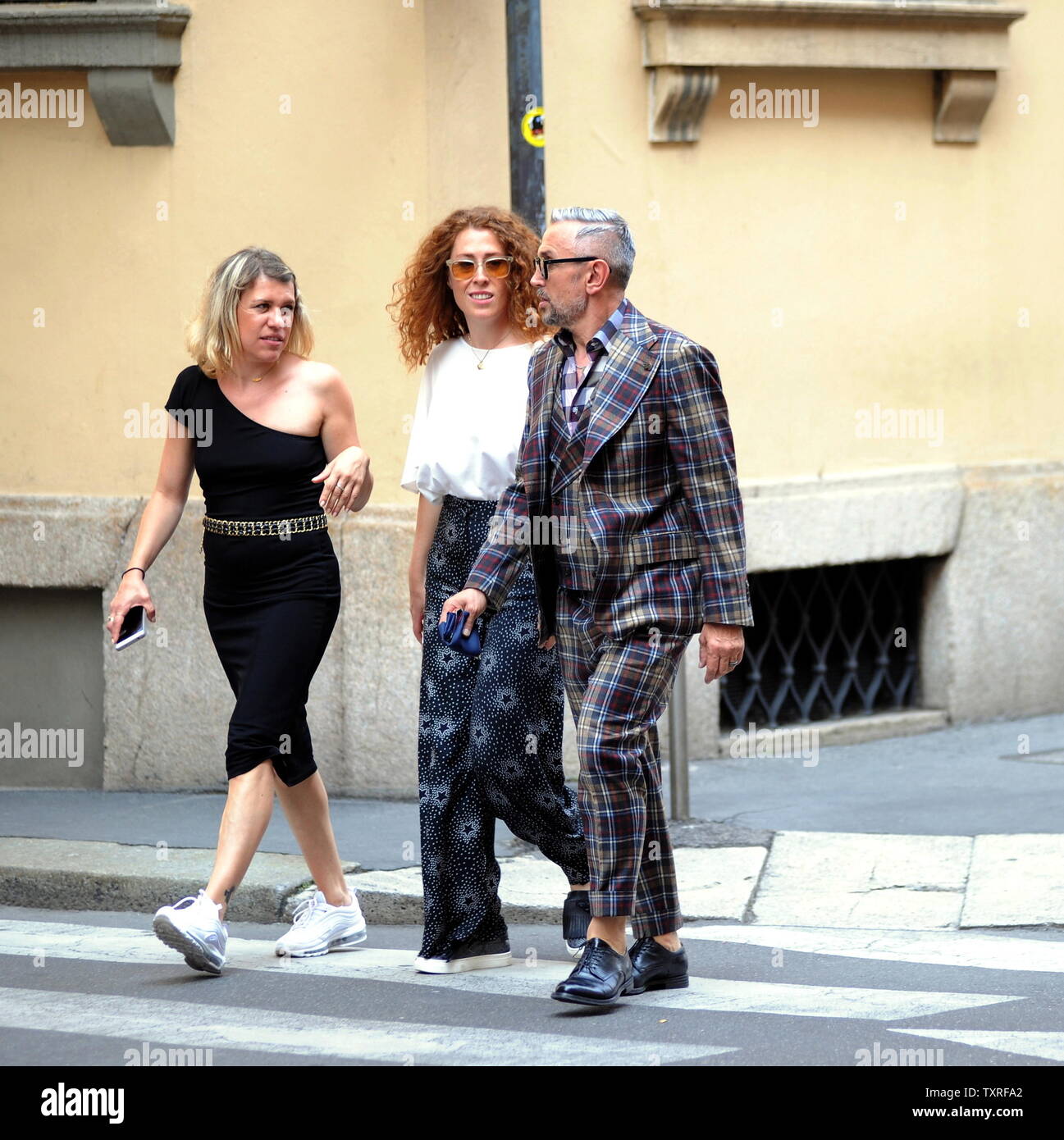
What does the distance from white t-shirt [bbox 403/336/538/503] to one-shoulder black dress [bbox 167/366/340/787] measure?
34 cm

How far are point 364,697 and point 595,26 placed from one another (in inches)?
117

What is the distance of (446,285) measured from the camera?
219 inches

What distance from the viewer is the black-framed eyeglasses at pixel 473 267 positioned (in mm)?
5414

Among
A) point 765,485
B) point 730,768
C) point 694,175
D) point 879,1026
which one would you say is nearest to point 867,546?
point 765,485

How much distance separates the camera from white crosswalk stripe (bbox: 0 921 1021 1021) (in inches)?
191

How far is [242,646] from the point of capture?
5.50 metres

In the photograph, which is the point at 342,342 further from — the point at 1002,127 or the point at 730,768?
the point at 1002,127

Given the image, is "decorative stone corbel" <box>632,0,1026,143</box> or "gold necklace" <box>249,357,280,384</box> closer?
"gold necklace" <box>249,357,280,384</box>
